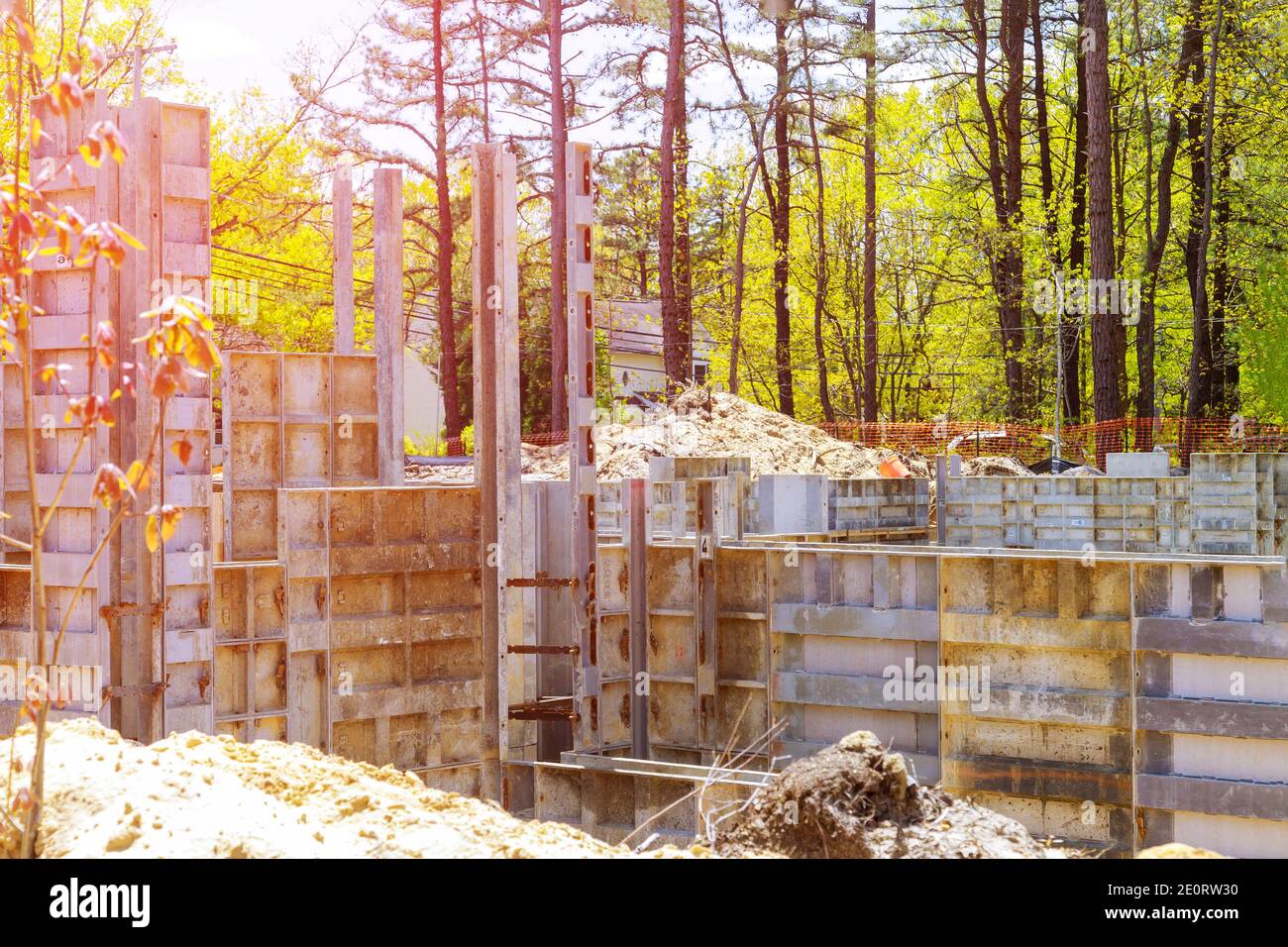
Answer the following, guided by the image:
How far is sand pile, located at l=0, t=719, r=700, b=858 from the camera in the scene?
15.1 feet

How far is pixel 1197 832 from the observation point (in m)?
8.26

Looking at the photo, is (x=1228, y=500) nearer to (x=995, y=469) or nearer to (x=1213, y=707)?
(x=995, y=469)

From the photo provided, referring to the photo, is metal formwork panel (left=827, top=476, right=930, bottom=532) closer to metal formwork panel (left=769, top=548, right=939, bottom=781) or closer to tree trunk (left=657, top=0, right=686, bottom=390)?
metal formwork panel (left=769, top=548, right=939, bottom=781)

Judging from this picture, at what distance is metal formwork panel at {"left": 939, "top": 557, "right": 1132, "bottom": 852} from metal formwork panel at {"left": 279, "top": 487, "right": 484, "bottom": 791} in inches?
166

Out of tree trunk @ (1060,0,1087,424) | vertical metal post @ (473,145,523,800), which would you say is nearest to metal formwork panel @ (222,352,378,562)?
vertical metal post @ (473,145,523,800)

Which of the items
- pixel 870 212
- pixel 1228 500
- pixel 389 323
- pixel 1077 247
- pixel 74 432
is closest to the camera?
pixel 74 432

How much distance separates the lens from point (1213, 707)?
8133 millimetres

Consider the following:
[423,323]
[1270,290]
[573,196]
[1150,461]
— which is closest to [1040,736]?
[573,196]

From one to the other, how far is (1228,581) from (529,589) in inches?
237

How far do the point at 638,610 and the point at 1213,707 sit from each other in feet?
15.4

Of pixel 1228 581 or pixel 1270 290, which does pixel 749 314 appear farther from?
pixel 1228 581

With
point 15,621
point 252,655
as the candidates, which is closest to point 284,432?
point 252,655

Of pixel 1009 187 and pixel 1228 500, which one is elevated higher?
pixel 1009 187

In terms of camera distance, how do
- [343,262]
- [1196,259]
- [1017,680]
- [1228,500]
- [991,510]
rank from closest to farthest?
1. [1017,680]
2. [343,262]
3. [1228,500]
4. [991,510]
5. [1196,259]
